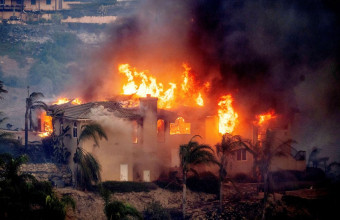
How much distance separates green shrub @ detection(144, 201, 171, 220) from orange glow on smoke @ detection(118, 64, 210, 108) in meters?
14.5

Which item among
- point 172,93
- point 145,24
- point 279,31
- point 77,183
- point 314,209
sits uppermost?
point 145,24

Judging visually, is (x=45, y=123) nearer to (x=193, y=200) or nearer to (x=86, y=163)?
(x=86, y=163)

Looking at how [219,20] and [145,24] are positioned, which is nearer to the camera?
[219,20]

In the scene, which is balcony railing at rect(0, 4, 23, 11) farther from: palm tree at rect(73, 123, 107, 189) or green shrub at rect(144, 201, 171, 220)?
green shrub at rect(144, 201, 171, 220)

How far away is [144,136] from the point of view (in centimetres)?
3672

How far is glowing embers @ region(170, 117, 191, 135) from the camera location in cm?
3916

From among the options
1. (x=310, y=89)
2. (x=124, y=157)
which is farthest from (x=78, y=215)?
(x=310, y=89)

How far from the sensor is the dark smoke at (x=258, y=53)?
4444 centimetres

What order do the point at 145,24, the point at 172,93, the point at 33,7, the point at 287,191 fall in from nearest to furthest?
the point at 287,191, the point at 172,93, the point at 145,24, the point at 33,7

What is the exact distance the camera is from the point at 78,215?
26.5m

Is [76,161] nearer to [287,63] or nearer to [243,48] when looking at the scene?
[243,48]

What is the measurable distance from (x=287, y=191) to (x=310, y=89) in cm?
1959

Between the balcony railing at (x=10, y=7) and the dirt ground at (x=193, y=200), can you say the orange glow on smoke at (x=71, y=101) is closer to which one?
the dirt ground at (x=193, y=200)

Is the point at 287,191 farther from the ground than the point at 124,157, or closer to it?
closer to it
